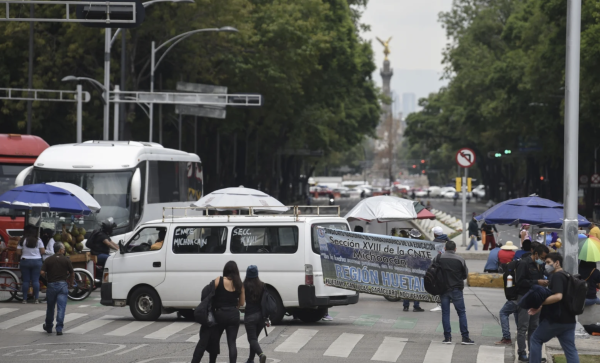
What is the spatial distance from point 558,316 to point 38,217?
16.6 m

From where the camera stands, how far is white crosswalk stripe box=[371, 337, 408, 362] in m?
14.1

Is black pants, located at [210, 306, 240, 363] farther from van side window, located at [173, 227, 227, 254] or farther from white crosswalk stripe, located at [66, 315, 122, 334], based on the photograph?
van side window, located at [173, 227, 227, 254]

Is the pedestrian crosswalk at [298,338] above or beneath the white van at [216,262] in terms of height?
beneath

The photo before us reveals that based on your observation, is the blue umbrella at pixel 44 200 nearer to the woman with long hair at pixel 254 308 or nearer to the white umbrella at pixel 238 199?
the white umbrella at pixel 238 199

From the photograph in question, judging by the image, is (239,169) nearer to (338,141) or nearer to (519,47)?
(338,141)

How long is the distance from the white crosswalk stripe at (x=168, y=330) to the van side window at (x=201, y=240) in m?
1.26

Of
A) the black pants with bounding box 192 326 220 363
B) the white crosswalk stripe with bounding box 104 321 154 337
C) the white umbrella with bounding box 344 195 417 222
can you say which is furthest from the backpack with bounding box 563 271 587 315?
the white umbrella with bounding box 344 195 417 222

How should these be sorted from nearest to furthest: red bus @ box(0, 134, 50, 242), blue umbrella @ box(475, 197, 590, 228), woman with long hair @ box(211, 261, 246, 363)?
woman with long hair @ box(211, 261, 246, 363), blue umbrella @ box(475, 197, 590, 228), red bus @ box(0, 134, 50, 242)

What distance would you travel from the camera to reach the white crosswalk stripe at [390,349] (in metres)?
14.1

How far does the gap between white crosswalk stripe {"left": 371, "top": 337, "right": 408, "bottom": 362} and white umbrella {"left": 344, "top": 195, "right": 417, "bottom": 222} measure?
10.1 m

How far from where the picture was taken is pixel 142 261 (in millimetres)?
18328

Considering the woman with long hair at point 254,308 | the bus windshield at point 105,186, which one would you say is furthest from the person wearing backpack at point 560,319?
the bus windshield at point 105,186

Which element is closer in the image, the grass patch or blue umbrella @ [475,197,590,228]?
the grass patch

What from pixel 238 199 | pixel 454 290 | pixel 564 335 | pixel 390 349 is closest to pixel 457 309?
pixel 454 290
